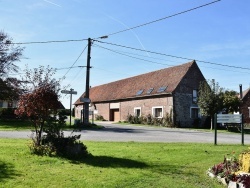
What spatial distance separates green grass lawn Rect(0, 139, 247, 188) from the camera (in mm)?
7477

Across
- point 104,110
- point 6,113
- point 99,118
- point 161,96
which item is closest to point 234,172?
point 161,96

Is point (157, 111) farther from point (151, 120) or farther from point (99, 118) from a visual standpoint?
point (99, 118)

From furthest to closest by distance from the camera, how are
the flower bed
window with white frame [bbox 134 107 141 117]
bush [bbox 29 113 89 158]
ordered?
window with white frame [bbox 134 107 141 117]
bush [bbox 29 113 89 158]
the flower bed

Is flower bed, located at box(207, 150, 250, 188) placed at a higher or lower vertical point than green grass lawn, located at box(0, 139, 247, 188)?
higher

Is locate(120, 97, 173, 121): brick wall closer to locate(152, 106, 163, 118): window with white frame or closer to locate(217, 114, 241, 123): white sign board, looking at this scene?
locate(152, 106, 163, 118): window with white frame

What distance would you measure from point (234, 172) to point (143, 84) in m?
38.3

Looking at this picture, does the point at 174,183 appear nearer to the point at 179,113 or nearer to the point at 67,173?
the point at 67,173

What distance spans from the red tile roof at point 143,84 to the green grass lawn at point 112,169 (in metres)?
27.1

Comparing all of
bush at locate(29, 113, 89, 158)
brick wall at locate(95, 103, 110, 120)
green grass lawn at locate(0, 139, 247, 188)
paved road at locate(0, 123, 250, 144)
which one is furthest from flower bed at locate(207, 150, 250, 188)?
brick wall at locate(95, 103, 110, 120)

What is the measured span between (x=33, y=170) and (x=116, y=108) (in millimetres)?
41007

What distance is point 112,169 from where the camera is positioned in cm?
902

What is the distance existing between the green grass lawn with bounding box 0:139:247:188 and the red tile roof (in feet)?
89.0

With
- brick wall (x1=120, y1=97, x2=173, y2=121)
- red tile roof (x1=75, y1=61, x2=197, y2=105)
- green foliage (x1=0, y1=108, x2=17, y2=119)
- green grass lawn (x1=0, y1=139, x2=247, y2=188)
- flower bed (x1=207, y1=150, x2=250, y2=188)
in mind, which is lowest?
green grass lawn (x1=0, y1=139, x2=247, y2=188)

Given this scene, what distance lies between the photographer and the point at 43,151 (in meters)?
10.8
